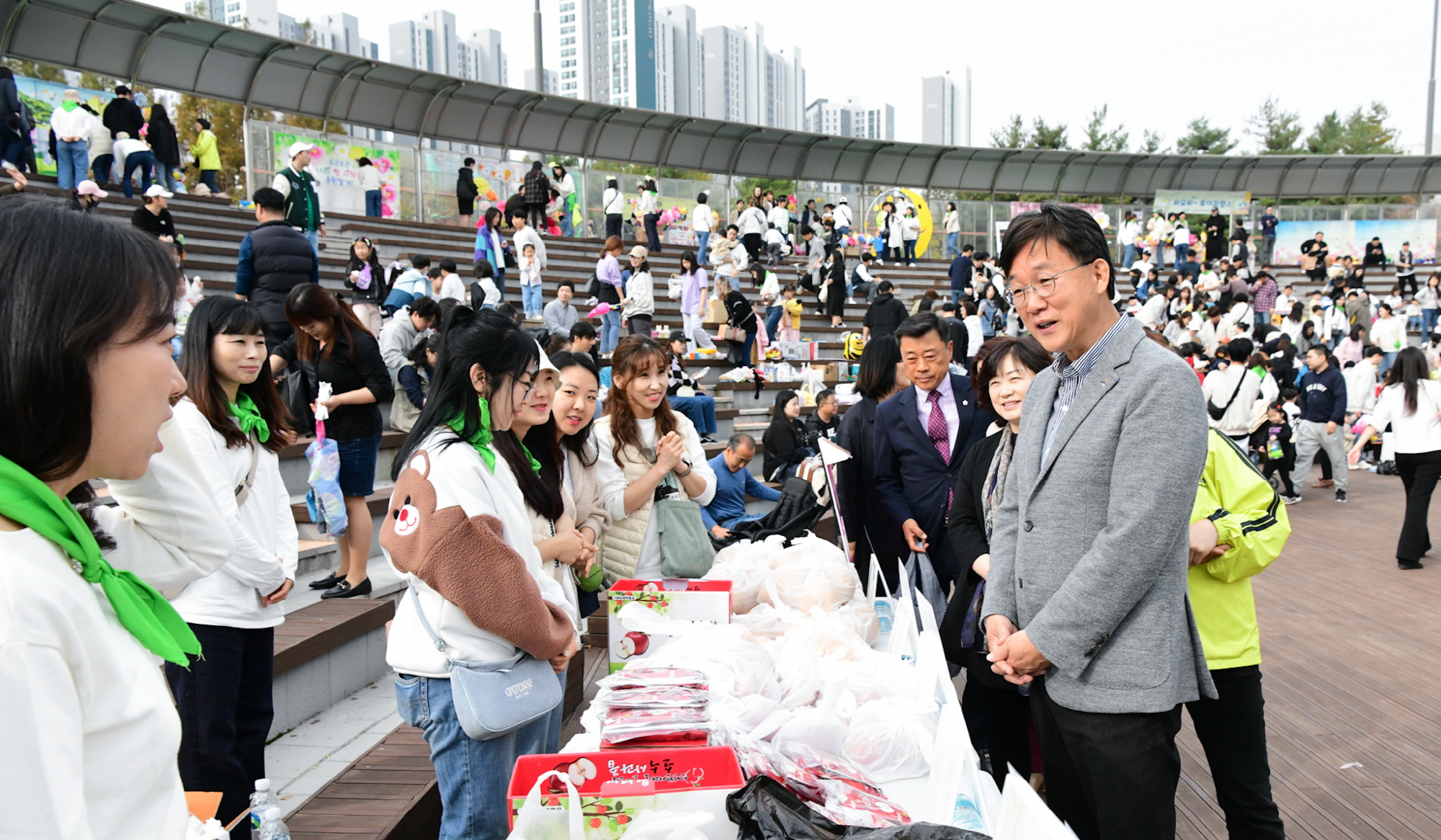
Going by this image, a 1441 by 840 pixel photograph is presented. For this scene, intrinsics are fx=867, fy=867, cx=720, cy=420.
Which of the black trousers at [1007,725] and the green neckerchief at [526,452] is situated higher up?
the green neckerchief at [526,452]

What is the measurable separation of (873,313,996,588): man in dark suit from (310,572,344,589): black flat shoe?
309cm

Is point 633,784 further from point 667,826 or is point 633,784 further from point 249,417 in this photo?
point 249,417

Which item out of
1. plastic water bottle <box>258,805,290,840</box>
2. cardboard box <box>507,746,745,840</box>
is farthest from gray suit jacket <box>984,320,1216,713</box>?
plastic water bottle <box>258,805,290,840</box>

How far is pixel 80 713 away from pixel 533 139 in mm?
20706

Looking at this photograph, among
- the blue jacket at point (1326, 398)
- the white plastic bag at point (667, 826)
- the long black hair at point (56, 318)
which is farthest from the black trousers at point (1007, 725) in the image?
the blue jacket at point (1326, 398)

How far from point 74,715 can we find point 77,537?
193 mm

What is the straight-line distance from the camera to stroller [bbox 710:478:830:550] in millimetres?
6125

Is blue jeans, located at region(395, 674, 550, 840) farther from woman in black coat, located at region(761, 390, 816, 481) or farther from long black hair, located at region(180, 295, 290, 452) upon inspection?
woman in black coat, located at region(761, 390, 816, 481)

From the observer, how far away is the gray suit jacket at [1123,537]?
6.31 feet

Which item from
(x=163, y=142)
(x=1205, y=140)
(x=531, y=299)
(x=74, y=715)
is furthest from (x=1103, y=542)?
(x=1205, y=140)

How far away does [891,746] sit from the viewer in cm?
236

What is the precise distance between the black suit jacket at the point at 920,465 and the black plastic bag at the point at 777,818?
7.67ft

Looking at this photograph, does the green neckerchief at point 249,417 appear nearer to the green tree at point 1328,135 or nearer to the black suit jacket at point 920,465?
the black suit jacket at point 920,465

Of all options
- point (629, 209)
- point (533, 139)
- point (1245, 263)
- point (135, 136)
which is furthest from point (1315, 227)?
point (135, 136)
